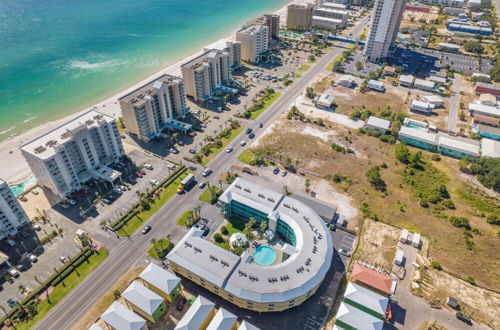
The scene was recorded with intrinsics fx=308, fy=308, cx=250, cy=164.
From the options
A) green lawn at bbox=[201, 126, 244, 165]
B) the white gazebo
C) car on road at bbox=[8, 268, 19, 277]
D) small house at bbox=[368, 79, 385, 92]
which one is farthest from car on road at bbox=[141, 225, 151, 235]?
small house at bbox=[368, 79, 385, 92]

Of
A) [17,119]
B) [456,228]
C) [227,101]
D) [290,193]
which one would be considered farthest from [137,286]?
[17,119]

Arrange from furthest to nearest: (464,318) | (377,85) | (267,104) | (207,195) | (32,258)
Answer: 1. (377,85)
2. (267,104)
3. (207,195)
4. (32,258)
5. (464,318)

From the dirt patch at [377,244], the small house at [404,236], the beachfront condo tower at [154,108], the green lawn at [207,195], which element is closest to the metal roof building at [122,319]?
the green lawn at [207,195]

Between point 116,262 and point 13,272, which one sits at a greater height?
point 13,272

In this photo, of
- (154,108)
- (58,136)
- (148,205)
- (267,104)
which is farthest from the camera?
(267,104)

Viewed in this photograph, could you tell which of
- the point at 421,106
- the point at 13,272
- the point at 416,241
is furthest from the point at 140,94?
the point at 421,106

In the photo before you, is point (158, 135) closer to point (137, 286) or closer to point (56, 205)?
point (56, 205)

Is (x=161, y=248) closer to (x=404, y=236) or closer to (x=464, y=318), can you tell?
(x=404, y=236)

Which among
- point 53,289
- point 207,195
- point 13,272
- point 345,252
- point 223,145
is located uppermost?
point 223,145
